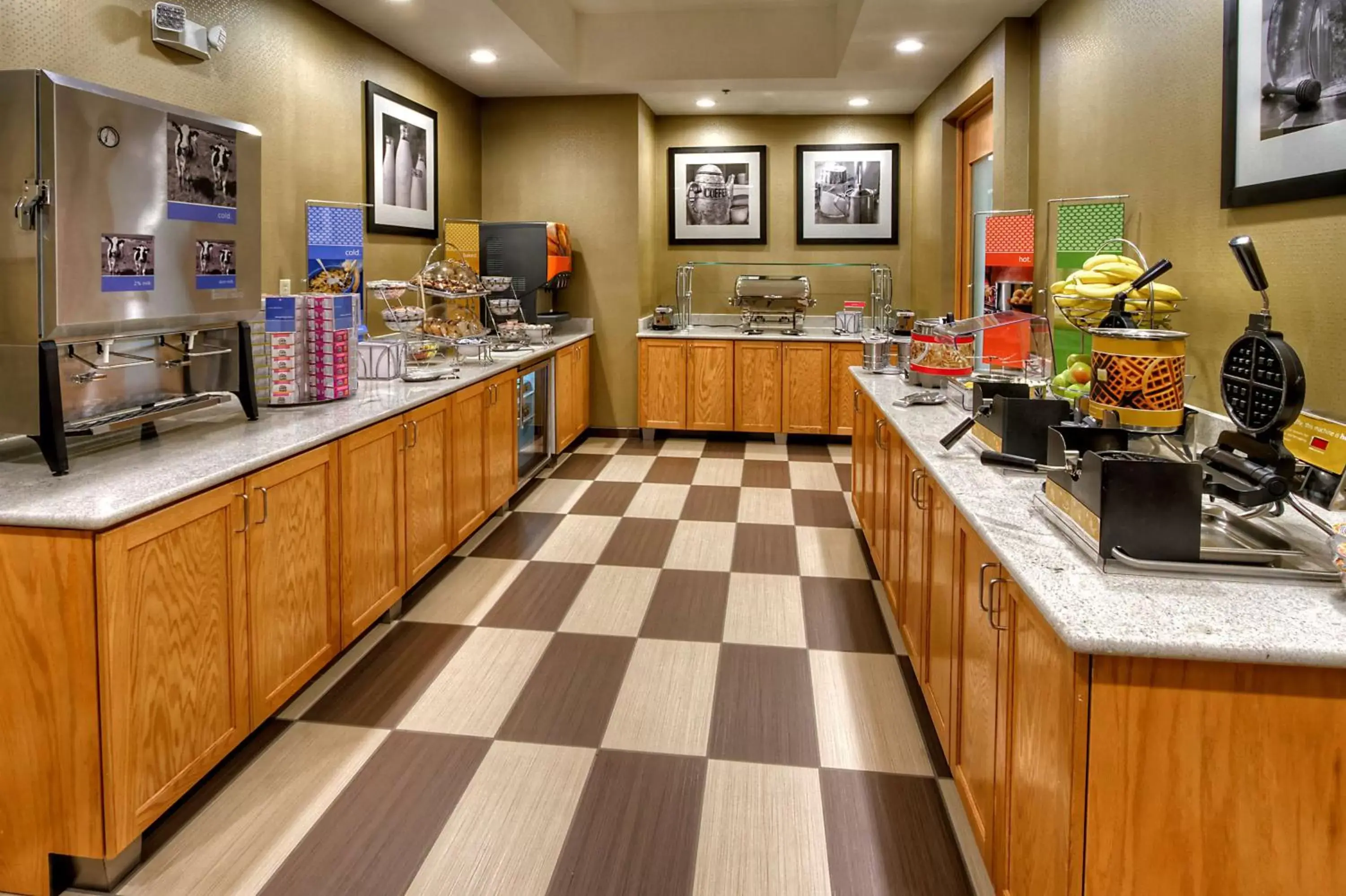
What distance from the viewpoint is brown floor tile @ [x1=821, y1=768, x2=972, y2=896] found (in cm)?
190

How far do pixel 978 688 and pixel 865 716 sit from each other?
819 mm

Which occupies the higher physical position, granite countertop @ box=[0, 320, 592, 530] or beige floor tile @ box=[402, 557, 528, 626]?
granite countertop @ box=[0, 320, 592, 530]

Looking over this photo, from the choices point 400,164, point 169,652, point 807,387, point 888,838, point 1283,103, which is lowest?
point 888,838

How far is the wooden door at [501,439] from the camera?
4426 mm

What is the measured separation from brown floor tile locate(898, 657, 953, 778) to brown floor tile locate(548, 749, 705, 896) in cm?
→ 63

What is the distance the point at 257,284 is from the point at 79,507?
111 cm

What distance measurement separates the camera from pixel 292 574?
251 centimetres

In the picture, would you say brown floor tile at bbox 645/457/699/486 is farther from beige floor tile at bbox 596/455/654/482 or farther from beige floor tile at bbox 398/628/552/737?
beige floor tile at bbox 398/628/552/737

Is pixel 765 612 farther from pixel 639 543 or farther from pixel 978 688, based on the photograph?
pixel 978 688

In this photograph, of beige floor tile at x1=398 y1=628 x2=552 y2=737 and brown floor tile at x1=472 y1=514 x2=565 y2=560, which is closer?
beige floor tile at x1=398 y1=628 x2=552 y2=737

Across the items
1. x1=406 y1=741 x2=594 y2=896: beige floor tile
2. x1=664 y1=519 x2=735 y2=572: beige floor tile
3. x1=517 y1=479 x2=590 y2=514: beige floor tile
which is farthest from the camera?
x1=517 y1=479 x2=590 y2=514: beige floor tile

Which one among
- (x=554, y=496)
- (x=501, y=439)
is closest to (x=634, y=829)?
(x=501, y=439)

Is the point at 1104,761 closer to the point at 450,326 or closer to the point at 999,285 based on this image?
the point at 999,285

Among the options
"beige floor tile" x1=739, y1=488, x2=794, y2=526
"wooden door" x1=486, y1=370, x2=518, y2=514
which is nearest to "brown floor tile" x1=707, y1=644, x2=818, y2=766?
"beige floor tile" x1=739, y1=488, x2=794, y2=526
